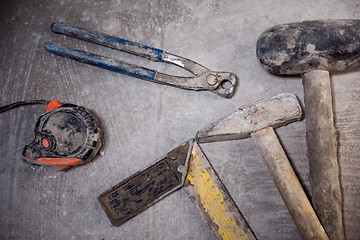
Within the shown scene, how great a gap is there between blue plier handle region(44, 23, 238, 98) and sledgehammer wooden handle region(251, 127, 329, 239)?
29 cm

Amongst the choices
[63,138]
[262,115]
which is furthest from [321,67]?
[63,138]

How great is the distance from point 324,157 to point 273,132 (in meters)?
0.21

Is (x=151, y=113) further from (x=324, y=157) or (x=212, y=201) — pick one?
(x=324, y=157)

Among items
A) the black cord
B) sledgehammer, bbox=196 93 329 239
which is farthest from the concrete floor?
sledgehammer, bbox=196 93 329 239

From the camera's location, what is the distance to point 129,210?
4.26ft

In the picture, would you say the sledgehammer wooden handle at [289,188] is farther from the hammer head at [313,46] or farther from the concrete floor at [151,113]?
the hammer head at [313,46]

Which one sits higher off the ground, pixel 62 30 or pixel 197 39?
pixel 62 30

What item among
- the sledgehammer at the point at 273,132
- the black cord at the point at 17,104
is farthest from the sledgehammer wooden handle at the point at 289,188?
the black cord at the point at 17,104

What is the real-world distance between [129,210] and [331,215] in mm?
865

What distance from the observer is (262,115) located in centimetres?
114

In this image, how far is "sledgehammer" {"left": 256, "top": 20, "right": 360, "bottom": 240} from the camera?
3.48 ft

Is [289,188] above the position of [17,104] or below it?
below

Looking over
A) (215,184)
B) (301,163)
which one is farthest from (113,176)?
(301,163)

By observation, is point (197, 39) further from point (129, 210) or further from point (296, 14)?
point (129, 210)
